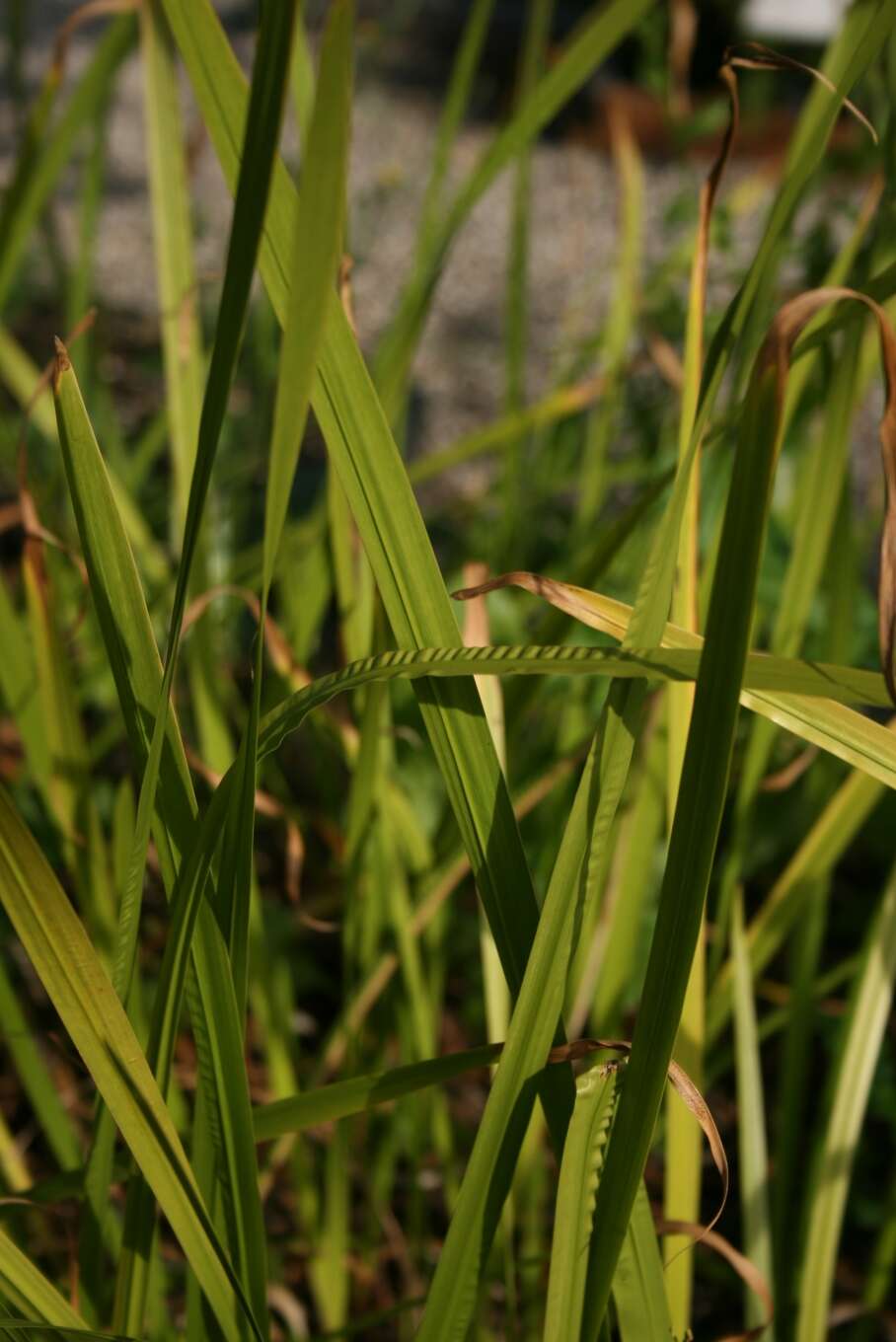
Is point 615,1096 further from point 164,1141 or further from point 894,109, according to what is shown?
point 894,109

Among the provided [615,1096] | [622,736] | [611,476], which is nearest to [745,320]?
[622,736]

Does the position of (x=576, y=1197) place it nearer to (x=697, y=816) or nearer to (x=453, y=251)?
(x=697, y=816)

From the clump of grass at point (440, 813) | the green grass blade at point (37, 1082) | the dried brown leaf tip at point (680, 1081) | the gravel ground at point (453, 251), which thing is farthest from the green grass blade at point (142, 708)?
the gravel ground at point (453, 251)

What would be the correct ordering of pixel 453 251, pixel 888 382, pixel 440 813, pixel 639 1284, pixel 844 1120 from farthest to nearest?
pixel 453 251 → pixel 440 813 → pixel 844 1120 → pixel 639 1284 → pixel 888 382

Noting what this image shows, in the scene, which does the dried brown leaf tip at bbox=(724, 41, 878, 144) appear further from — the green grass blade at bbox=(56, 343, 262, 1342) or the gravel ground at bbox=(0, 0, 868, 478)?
the gravel ground at bbox=(0, 0, 868, 478)

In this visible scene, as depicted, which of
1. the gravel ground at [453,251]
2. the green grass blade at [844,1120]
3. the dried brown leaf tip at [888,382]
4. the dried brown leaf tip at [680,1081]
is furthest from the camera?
the gravel ground at [453,251]

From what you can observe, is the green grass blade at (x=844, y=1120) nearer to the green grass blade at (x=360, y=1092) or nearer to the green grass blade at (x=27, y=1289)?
the green grass blade at (x=360, y=1092)

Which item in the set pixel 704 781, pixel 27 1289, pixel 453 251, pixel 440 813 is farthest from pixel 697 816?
pixel 453 251
